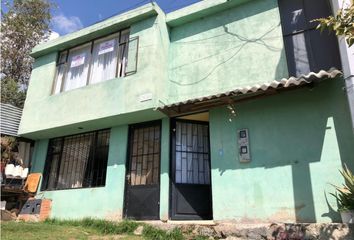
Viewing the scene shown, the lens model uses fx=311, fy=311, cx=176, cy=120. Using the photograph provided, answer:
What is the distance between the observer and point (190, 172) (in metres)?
9.05

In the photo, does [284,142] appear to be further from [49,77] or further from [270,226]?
[49,77]

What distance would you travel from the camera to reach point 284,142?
7.27 meters

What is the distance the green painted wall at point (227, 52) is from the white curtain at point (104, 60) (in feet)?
6.33

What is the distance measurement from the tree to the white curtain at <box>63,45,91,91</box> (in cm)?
751

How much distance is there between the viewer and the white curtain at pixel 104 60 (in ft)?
33.9

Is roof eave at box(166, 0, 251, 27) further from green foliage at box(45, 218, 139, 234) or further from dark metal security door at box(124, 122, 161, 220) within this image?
green foliage at box(45, 218, 139, 234)

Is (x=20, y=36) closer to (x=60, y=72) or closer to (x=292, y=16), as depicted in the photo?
(x=60, y=72)

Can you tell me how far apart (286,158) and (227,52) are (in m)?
3.71

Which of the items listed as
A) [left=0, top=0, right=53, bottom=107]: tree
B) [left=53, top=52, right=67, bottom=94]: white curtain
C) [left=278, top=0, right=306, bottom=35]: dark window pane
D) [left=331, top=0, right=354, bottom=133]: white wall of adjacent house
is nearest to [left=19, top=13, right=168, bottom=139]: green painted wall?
[left=53, top=52, right=67, bottom=94]: white curtain

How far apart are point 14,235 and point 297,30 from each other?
28.5ft

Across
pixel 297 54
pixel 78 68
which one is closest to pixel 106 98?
pixel 78 68

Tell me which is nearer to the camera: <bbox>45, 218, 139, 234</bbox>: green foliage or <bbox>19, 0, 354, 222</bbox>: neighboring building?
<bbox>19, 0, 354, 222</bbox>: neighboring building

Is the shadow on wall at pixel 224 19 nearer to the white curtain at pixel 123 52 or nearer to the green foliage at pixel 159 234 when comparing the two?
the white curtain at pixel 123 52

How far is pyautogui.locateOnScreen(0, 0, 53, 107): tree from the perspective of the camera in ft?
59.1
